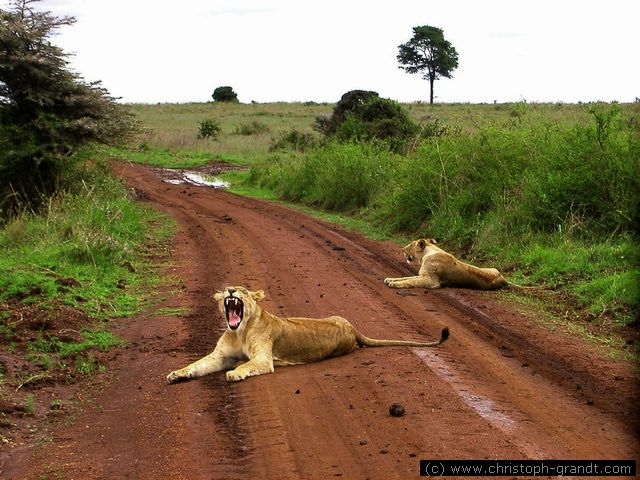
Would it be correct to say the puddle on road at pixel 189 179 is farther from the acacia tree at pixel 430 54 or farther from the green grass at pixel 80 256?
the acacia tree at pixel 430 54

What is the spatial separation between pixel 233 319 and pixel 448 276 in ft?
16.4

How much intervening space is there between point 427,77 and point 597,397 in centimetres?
5687

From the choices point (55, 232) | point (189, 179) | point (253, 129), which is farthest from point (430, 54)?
point (55, 232)

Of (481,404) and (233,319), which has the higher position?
(233,319)

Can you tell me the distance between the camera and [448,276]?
12.2 meters

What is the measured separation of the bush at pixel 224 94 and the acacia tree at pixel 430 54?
74.7 feet

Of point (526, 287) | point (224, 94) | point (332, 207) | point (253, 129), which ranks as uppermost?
point (224, 94)

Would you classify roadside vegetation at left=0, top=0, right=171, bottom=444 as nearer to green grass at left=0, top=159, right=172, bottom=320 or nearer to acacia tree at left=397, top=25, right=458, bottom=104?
green grass at left=0, top=159, right=172, bottom=320

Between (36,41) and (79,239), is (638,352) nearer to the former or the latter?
(79,239)

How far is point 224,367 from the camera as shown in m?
8.00

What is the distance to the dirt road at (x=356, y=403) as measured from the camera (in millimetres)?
5605

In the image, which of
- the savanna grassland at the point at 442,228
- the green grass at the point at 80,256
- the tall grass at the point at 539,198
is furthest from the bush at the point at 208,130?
the green grass at the point at 80,256

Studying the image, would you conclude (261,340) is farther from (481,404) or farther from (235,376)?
(481,404)

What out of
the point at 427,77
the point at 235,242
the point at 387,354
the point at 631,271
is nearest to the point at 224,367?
the point at 387,354
